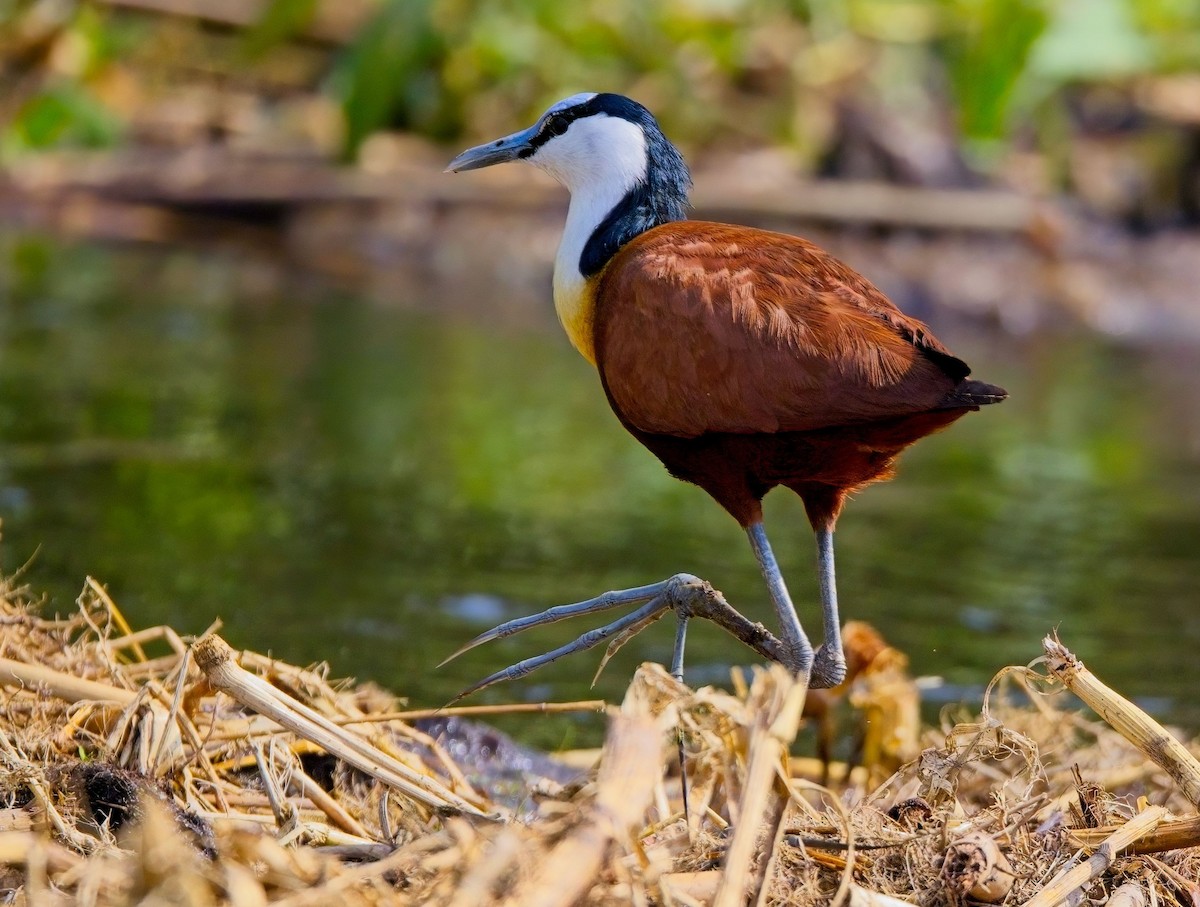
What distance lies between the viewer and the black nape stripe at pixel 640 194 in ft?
14.3

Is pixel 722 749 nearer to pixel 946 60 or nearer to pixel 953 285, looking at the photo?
pixel 953 285

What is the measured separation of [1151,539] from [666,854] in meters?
6.04

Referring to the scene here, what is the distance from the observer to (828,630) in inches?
164

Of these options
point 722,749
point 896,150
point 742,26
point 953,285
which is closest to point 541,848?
point 722,749

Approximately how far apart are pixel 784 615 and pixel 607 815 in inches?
61.1

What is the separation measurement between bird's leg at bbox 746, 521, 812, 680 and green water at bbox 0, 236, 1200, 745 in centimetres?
166

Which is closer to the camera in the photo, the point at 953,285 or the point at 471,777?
the point at 471,777

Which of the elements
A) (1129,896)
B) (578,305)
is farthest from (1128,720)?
(578,305)

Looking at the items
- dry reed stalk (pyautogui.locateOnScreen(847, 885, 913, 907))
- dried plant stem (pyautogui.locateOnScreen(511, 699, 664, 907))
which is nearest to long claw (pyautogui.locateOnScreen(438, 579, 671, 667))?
dry reed stalk (pyautogui.locateOnScreen(847, 885, 913, 907))

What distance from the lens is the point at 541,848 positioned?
8.61 ft

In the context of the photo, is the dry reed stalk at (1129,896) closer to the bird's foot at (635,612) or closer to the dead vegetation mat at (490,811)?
the dead vegetation mat at (490,811)

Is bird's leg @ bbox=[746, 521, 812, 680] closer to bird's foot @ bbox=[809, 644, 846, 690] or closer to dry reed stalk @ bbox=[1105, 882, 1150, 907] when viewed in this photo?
bird's foot @ bbox=[809, 644, 846, 690]

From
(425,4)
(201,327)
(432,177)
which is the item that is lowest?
(201,327)

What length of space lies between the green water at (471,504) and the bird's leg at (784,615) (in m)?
1.66
